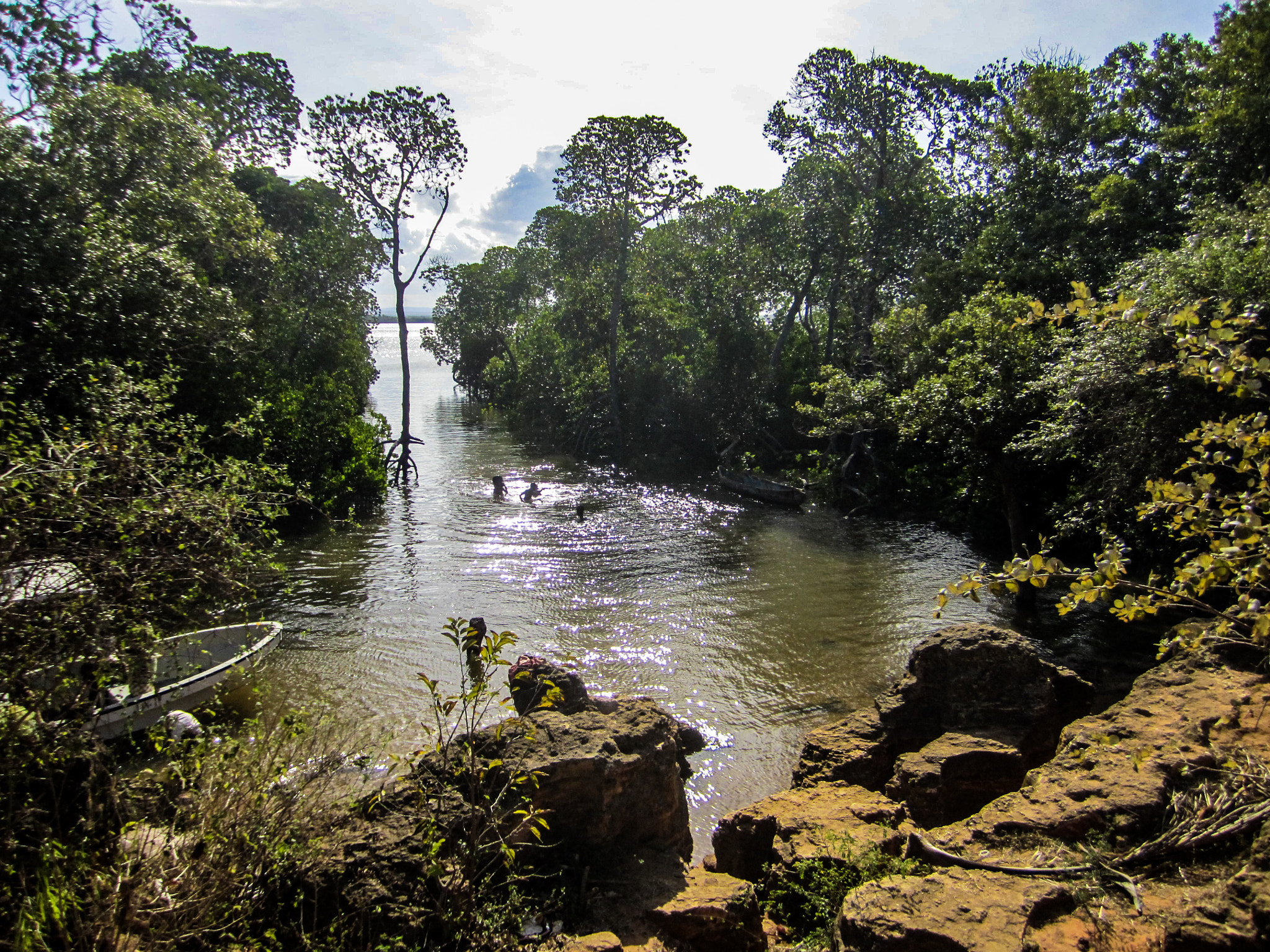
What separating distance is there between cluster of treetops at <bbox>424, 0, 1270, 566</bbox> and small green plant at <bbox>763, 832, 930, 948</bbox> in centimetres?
Result: 348

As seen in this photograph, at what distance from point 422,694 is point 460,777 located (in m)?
4.58

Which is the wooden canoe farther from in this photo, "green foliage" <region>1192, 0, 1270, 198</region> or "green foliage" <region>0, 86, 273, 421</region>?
"green foliage" <region>0, 86, 273, 421</region>

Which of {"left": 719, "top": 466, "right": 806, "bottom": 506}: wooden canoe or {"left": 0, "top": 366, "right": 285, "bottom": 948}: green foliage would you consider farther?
{"left": 719, "top": 466, "right": 806, "bottom": 506}: wooden canoe

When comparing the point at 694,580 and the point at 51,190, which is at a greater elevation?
the point at 51,190

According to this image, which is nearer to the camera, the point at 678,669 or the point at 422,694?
the point at 422,694

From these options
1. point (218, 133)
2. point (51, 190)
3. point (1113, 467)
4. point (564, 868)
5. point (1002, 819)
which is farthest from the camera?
point (218, 133)

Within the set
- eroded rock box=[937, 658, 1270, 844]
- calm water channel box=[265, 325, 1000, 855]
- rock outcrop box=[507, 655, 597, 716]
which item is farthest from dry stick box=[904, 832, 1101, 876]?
rock outcrop box=[507, 655, 597, 716]

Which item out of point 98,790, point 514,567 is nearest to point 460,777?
point 98,790

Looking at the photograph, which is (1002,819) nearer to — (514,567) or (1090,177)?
(514,567)

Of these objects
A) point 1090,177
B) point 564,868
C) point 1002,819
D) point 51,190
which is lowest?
point 564,868

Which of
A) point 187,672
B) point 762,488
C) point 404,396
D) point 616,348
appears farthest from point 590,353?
point 187,672

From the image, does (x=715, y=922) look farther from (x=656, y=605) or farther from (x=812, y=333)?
(x=812, y=333)

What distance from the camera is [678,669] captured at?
984 centimetres

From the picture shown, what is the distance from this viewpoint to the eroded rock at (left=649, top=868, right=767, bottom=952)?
13.3ft
